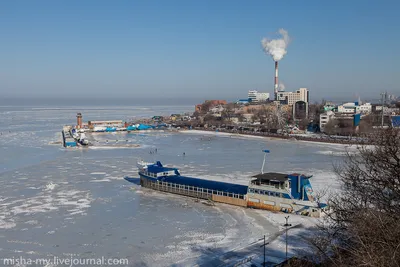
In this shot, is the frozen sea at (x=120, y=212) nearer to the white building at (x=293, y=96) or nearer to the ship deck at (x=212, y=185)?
the ship deck at (x=212, y=185)

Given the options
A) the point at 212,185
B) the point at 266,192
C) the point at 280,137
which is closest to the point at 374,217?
the point at 266,192

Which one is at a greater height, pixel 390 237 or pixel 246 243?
pixel 390 237

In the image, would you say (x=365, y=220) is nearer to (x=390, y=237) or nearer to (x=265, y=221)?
(x=390, y=237)

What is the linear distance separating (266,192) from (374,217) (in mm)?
6313

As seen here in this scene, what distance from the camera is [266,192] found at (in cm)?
1002

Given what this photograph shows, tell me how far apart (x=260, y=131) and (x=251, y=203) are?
2442 centimetres

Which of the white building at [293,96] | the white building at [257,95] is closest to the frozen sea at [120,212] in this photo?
the white building at [293,96]

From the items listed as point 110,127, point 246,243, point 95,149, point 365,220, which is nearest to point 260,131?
point 110,127

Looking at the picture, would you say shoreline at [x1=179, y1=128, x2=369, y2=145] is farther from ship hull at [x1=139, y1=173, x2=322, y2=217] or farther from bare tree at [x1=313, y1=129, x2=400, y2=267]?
bare tree at [x1=313, y1=129, x2=400, y2=267]

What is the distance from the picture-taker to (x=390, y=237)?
11.5 feet

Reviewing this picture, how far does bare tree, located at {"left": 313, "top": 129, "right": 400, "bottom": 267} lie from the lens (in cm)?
345

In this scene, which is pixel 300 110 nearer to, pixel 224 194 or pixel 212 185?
pixel 212 185

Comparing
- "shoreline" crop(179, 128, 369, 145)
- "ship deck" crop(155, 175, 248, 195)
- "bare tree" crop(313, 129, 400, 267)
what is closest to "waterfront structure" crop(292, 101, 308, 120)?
"shoreline" crop(179, 128, 369, 145)

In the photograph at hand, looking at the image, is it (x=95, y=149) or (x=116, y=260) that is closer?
(x=116, y=260)
